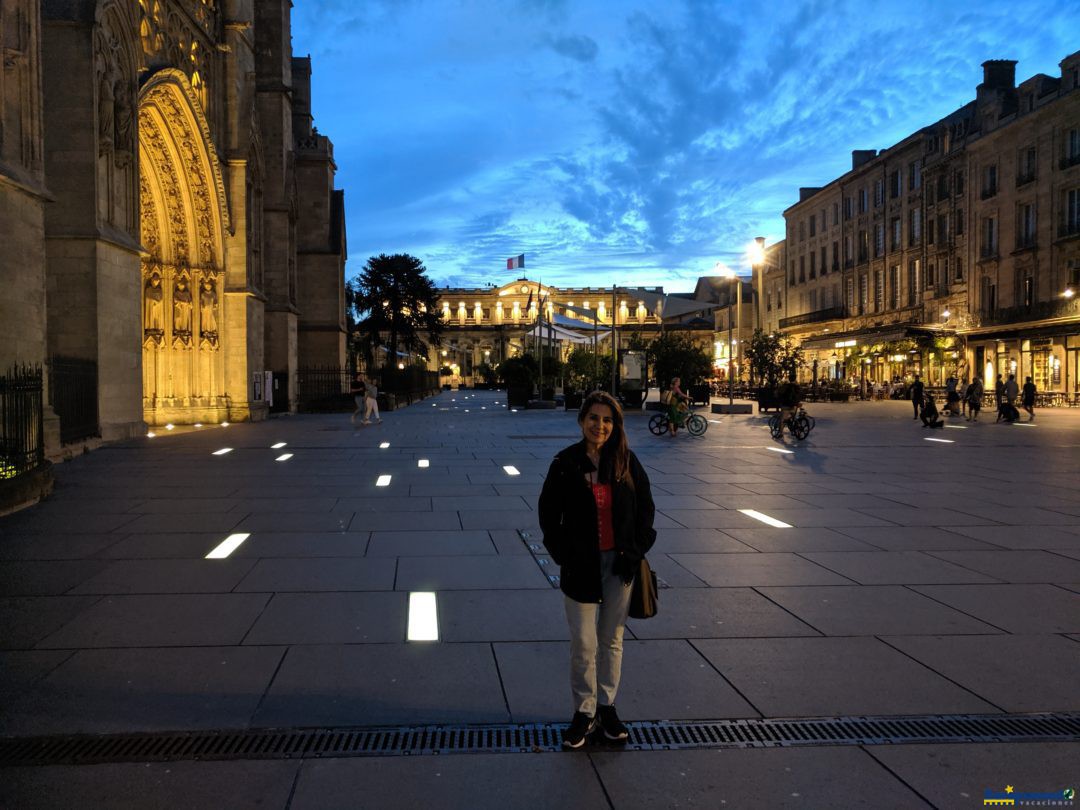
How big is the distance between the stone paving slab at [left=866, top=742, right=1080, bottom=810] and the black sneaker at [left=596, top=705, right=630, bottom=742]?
97 centimetres

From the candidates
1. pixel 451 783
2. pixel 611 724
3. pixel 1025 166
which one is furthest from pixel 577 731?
pixel 1025 166

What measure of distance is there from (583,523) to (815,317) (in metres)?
65.8

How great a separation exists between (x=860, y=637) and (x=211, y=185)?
2515 cm

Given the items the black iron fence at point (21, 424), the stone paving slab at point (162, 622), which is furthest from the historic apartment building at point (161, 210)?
the stone paving slab at point (162, 622)

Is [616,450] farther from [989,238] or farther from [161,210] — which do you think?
[989,238]

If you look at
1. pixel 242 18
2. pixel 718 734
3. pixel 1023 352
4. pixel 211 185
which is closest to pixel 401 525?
pixel 718 734

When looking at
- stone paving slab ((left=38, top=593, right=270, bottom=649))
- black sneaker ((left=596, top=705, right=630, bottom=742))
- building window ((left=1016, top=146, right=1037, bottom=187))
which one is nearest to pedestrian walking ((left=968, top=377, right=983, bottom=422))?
→ building window ((left=1016, top=146, right=1037, bottom=187))

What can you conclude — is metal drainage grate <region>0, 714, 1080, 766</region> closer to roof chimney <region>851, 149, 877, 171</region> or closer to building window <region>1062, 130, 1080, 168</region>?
building window <region>1062, 130, 1080, 168</region>

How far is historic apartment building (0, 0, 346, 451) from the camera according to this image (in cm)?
1462

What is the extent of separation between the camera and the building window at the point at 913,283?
2095 inches

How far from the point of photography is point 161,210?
2595 cm

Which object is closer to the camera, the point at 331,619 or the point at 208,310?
the point at 331,619

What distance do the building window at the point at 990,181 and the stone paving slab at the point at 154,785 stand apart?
159ft

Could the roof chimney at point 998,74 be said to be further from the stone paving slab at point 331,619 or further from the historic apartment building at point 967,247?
the stone paving slab at point 331,619
